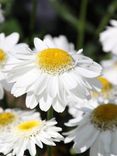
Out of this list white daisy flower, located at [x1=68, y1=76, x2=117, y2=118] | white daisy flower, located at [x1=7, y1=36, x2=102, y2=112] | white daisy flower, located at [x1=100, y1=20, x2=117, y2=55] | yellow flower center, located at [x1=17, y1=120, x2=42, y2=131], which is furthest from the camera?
white daisy flower, located at [x1=100, y1=20, x2=117, y2=55]

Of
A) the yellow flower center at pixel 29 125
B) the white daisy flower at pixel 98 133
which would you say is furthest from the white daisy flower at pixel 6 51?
the white daisy flower at pixel 98 133

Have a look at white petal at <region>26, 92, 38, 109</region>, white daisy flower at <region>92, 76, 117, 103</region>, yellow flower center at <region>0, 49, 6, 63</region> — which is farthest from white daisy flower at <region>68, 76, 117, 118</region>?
yellow flower center at <region>0, 49, 6, 63</region>

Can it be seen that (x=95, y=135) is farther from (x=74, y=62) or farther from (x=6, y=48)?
(x=6, y=48)

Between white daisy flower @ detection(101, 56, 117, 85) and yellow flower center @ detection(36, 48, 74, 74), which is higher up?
white daisy flower @ detection(101, 56, 117, 85)

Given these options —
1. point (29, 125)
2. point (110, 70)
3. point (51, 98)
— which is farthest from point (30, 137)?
point (110, 70)

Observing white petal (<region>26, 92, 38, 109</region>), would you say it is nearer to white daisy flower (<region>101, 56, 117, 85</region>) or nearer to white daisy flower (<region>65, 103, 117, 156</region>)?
white daisy flower (<region>65, 103, 117, 156</region>)

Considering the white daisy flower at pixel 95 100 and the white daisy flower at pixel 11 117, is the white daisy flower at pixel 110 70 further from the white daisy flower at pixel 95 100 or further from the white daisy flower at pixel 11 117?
the white daisy flower at pixel 11 117

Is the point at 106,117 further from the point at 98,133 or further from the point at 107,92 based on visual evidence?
the point at 107,92
